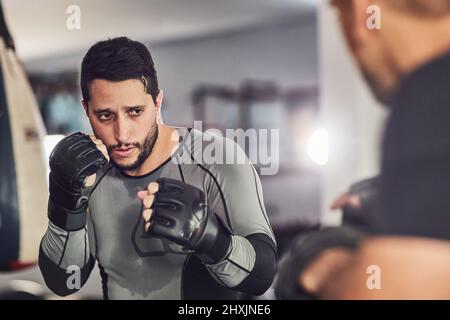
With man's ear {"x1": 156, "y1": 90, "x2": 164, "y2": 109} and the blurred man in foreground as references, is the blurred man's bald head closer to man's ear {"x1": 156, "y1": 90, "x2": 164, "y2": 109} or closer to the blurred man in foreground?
the blurred man in foreground

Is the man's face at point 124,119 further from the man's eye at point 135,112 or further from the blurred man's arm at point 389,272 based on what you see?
the blurred man's arm at point 389,272

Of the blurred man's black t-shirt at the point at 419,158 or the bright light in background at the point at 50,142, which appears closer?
the blurred man's black t-shirt at the point at 419,158

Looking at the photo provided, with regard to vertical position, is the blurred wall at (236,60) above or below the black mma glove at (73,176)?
above

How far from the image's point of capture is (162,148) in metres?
1.28

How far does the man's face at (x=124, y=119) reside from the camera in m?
1.26

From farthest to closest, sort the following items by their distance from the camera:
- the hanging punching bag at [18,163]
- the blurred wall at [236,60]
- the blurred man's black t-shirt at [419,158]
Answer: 1. the hanging punching bag at [18,163]
2. the blurred wall at [236,60]
3. the blurred man's black t-shirt at [419,158]

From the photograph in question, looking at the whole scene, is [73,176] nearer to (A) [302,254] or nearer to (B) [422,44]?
(A) [302,254]

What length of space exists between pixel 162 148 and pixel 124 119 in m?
0.13

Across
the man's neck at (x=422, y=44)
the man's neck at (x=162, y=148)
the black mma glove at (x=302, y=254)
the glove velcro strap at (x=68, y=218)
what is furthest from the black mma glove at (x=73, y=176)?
the man's neck at (x=422, y=44)

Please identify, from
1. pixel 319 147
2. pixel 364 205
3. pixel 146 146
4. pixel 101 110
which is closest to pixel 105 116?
pixel 101 110

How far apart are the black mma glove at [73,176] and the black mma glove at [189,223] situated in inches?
8.1

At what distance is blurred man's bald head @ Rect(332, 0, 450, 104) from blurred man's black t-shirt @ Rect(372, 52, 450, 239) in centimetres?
3
